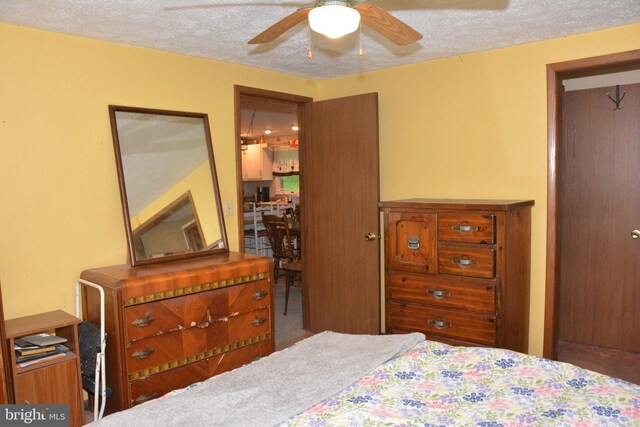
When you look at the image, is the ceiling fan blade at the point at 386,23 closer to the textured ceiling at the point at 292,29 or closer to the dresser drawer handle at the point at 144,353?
the textured ceiling at the point at 292,29

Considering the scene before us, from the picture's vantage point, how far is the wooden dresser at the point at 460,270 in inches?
117

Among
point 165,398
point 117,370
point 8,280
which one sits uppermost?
point 8,280

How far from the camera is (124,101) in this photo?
10.2 feet

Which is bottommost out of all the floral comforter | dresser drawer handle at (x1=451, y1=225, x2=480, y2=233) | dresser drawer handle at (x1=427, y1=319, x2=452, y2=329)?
dresser drawer handle at (x1=427, y1=319, x2=452, y2=329)

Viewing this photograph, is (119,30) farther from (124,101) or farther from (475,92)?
(475,92)

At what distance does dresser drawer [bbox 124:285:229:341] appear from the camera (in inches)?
102

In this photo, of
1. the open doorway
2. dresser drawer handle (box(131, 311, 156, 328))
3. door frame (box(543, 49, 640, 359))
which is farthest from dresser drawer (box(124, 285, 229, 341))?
door frame (box(543, 49, 640, 359))

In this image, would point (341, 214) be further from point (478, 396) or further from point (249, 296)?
point (478, 396)

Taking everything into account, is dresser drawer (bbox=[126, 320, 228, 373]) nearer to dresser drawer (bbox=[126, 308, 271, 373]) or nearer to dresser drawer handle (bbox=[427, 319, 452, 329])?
dresser drawer (bbox=[126, 308, 271, 373])

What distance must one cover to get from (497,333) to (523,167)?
3.68ft

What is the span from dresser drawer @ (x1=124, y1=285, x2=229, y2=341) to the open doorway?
2.87 ft

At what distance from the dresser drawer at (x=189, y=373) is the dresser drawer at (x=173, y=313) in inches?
9.5

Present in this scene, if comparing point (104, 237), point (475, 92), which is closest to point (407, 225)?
point (475, 92)

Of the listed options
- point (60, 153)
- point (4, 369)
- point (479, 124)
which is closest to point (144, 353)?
point (4, 369)
